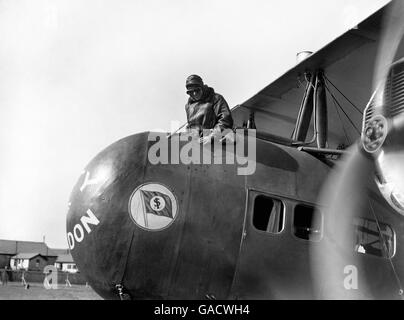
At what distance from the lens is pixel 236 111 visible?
1408cm

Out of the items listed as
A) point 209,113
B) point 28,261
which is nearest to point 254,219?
point 209,113

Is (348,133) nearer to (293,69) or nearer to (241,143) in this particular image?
(293,69)

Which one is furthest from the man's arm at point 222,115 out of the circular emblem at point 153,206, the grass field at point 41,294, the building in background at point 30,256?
the building in background at point 30,256

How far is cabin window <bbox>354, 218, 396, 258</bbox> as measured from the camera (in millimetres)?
7496

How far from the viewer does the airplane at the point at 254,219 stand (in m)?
6.05

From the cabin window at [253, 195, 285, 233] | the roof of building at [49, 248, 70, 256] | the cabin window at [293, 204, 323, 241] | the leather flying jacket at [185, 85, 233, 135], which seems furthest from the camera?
the roof of building at [49, 248, 70, 256]

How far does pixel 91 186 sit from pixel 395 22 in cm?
618

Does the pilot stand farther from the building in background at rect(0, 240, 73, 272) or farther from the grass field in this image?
the building in background at rect(0, 240, 73, 272)

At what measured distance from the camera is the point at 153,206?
20.0 feet

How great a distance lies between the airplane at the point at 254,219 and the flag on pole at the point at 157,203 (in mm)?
12

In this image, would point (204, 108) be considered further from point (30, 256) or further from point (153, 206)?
point (30, 256)

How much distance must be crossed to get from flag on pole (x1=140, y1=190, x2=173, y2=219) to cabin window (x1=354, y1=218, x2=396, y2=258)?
9.64ft

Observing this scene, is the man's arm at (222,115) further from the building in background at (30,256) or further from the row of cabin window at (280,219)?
the building in background at (30,256)

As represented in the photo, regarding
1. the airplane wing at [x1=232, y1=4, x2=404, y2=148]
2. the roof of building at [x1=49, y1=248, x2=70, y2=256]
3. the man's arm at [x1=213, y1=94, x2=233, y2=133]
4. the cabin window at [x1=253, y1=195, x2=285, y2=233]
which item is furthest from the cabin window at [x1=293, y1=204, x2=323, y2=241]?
the roof of building at [x1=49, y1=248, x2=70, y2=256]
